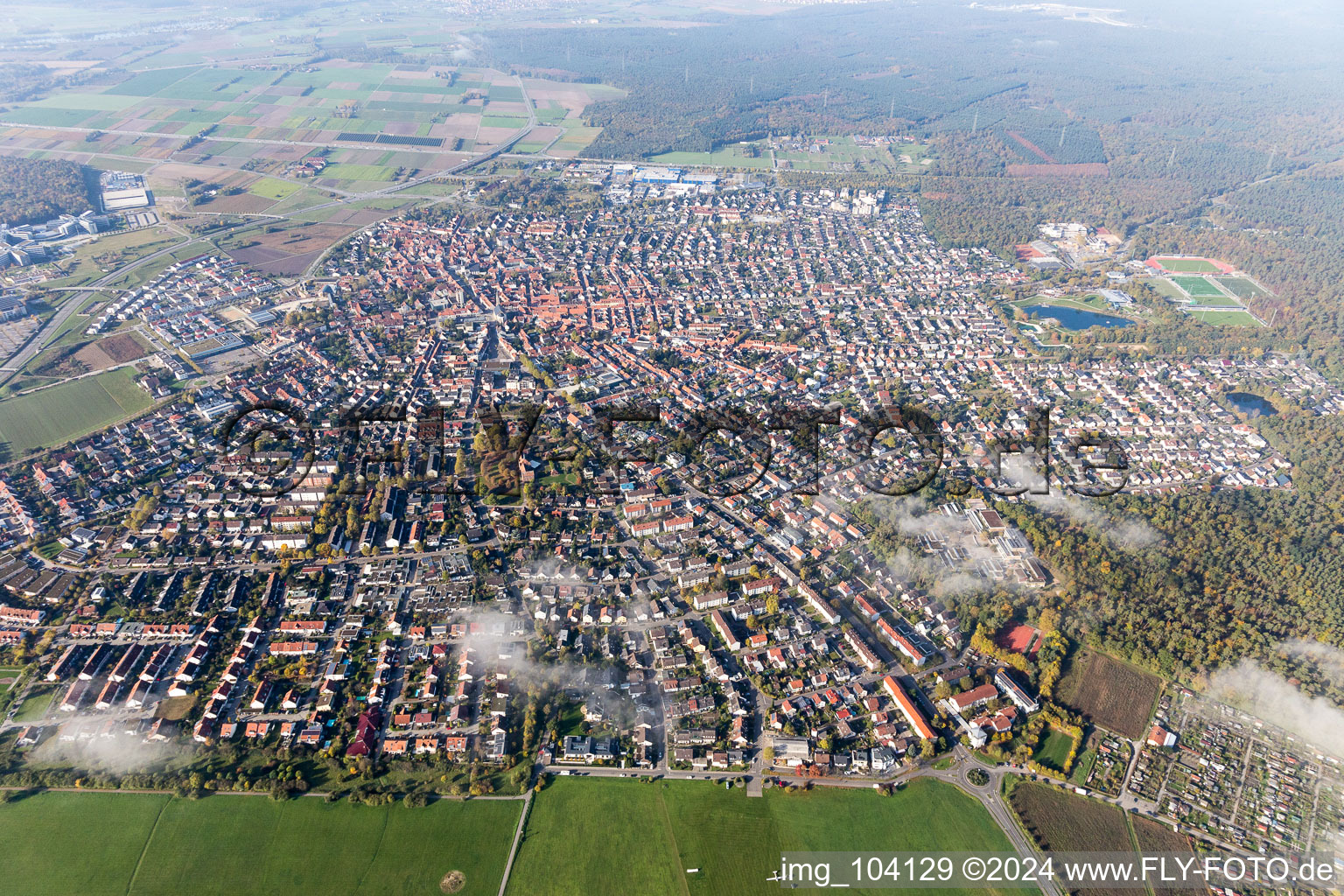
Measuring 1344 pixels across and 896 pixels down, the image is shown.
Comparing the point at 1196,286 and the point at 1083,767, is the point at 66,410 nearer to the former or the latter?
the point at 1083,767

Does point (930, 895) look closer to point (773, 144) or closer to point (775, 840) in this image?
point (775, 840)

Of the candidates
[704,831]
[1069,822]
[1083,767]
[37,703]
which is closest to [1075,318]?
[1083,767]

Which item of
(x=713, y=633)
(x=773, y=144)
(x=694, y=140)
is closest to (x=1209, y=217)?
(x=773, y=144)

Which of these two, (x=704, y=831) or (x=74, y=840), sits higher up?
(x=74, y=840)

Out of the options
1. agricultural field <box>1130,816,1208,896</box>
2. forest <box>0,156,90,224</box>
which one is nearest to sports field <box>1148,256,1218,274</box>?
agricultural field <box>1130,816,1208,896</box>

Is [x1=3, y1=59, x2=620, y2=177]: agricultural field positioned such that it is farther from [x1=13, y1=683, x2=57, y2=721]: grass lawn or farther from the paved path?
the paved path

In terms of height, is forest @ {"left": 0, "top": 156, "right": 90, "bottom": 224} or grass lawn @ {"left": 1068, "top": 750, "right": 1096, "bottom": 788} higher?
forest @ {"left": 0, "top": 156, "right": 90, "bottom": 224}
